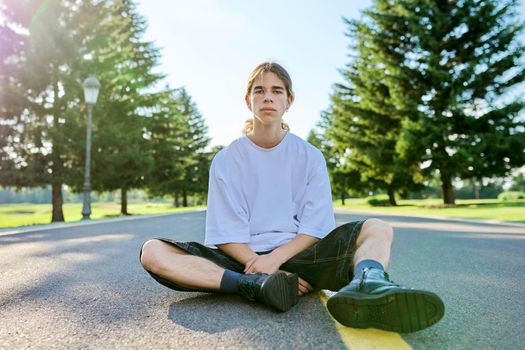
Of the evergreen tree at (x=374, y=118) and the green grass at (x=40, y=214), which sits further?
the evergreen tree at (x=374, y=118)

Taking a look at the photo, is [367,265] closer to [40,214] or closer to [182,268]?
[182,268]

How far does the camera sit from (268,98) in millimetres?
2707

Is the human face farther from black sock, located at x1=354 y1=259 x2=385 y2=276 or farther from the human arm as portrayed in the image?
black sock, located at x1=354 y1=259 x2=385 y2=276

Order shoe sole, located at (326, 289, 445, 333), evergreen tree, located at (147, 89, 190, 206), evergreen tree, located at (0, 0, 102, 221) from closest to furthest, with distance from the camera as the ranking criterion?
shoe sole, located at (326, 289, 445, 333) < evergreen tree, located at (0, 0, 102, 221) < evergreen tree, located at (147, 89, 190, 206)

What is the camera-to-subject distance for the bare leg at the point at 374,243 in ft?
6.95

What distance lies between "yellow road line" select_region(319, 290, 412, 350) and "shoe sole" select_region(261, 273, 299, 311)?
1.04 feet

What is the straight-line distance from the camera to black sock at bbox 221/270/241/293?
2230 millimetres

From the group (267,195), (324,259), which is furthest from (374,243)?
(267,195)

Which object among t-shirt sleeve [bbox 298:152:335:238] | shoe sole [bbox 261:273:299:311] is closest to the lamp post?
t-shirt sleeve [bbox 298:152:335:238]

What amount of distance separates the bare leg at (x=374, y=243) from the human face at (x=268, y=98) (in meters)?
0.94

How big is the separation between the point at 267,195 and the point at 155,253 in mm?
785

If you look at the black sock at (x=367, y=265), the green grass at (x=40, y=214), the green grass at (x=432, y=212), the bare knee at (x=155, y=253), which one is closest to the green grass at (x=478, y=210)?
the green grass at (x=432, y=212)

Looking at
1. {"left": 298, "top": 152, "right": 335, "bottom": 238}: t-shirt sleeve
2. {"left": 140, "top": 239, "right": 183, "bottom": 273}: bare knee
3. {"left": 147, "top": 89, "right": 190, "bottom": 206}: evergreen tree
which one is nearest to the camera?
{"left": 140, "top": 239, "right": 183, "bottom": 273}: bare knee

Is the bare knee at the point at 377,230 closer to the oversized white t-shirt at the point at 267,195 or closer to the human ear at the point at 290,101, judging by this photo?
the oversized white t-shirt at the point at 267,195
